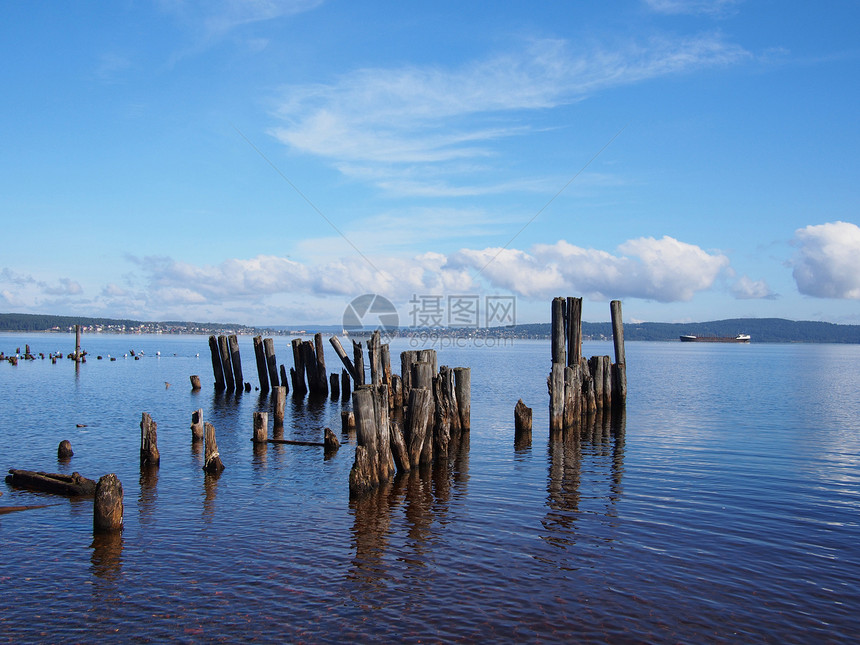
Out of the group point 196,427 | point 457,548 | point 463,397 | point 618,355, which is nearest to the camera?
point 457,548

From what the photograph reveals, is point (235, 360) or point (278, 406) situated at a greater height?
point (235, 360)

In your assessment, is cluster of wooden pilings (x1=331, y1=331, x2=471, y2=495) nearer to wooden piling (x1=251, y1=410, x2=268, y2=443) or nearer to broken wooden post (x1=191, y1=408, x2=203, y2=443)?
wooden piling (x1=251, y1=410, x2=268, y2=443)

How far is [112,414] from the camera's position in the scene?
A: 24922mm

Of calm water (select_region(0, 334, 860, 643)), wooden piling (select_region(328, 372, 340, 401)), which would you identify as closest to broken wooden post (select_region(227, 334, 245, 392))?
wooden piling (select_region(328, 372, 340, 401))

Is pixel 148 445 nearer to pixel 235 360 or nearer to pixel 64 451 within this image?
pixel 64 451

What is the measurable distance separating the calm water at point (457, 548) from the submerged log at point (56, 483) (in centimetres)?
33

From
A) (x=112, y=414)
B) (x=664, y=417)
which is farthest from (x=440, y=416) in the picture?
(x=112, y=414)

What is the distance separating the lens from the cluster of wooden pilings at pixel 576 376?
63.4ft

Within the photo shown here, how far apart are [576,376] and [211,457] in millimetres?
11370

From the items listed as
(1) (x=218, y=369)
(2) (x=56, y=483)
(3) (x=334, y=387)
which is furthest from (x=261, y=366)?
(2) (x=56, y=483)

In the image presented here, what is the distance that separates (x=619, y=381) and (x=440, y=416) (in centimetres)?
1142

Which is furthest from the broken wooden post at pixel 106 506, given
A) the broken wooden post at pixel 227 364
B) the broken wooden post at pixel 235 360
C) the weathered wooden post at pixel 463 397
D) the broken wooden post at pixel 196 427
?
the broken wooden post at pixel 227 364

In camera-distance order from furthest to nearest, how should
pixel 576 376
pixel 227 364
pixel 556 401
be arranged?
pixel 227 364, pixel 576 376, pixel 556 401

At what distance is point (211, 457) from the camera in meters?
14.4
